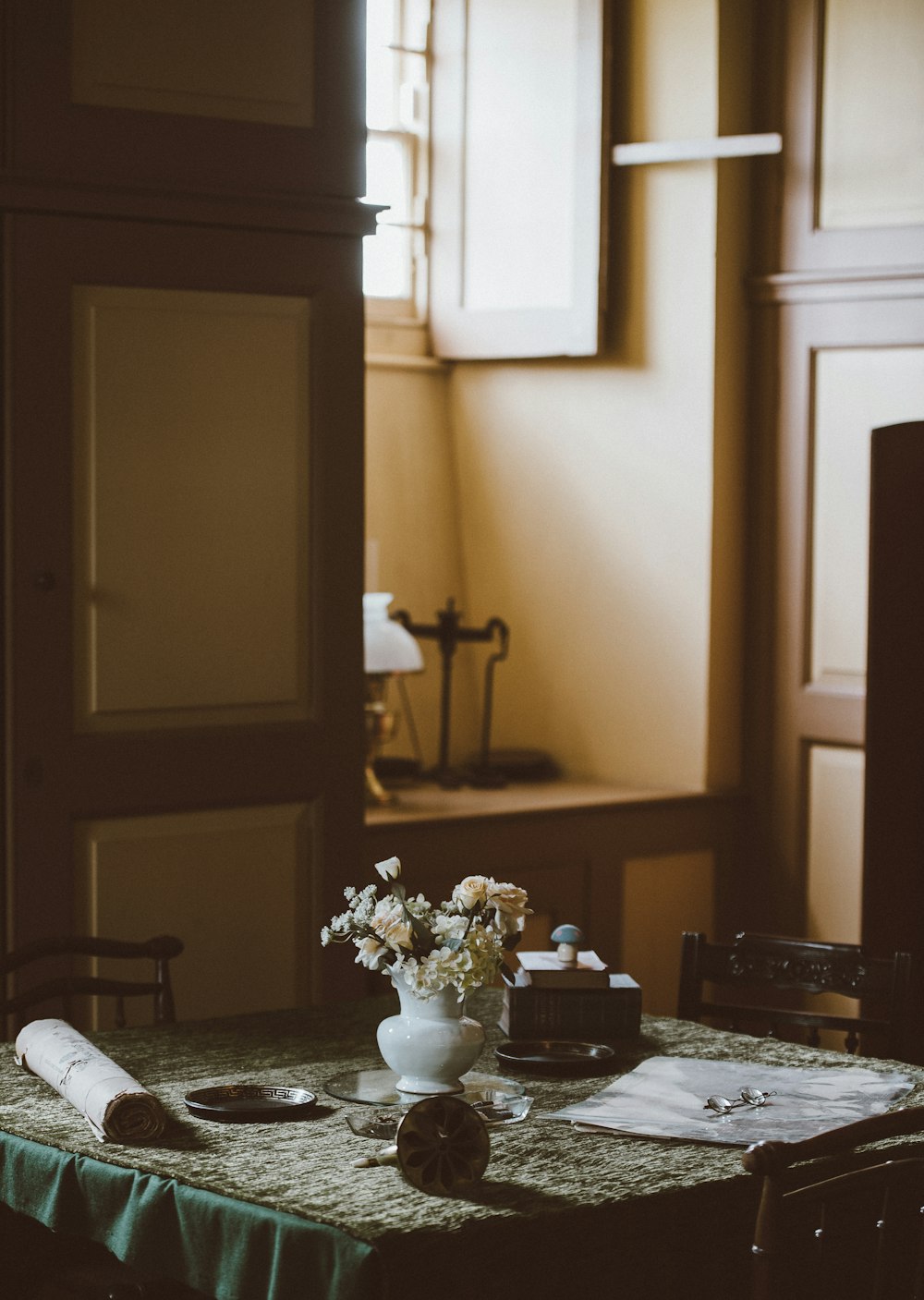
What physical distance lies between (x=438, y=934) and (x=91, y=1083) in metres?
0.50

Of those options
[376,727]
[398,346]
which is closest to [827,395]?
[398,346]

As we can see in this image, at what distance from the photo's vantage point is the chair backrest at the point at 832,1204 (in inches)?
75.4

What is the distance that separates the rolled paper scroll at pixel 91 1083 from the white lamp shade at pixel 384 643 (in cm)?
212

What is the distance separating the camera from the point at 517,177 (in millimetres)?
5273

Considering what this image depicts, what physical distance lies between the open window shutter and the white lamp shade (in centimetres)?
91

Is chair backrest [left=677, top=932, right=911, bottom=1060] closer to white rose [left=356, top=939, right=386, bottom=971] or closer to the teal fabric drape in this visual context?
white rose [left=356, top=939, right=386, bottom=971]

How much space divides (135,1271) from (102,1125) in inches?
9.2

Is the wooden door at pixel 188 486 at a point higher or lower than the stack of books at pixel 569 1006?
higher

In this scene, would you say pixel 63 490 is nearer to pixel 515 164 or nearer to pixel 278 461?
pixel 278 461

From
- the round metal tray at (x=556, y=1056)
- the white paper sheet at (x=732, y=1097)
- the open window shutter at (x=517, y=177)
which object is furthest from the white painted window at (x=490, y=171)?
the white paper sheet at (x=732, y=1097)

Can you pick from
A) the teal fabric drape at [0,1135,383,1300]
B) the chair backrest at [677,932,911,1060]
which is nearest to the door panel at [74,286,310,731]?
the chair backrest at [677,932,911,1060]

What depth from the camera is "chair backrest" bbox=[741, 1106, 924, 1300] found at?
6.28ft

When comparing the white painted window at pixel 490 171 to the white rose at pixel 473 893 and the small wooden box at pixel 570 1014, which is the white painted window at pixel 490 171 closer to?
the small wooden box at pixel 570 1014

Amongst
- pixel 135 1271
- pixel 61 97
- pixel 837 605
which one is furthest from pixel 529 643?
pixel 135 1271
